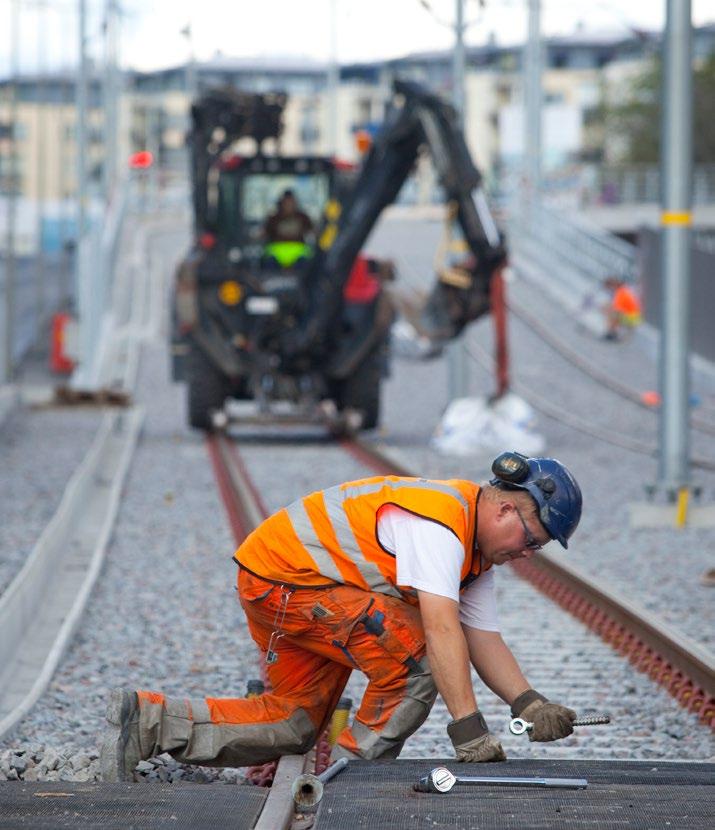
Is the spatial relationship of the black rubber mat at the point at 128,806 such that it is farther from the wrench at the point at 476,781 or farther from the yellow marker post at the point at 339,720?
the yellow marker post at the point at 339,720

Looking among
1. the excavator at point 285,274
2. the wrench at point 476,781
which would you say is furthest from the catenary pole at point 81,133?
the wrench at point 476,781

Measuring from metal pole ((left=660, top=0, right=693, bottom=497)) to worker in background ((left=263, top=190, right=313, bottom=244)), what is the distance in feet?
22.0

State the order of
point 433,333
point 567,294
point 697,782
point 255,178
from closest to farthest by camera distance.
Result: point 697,782 < point 433,333 < point 255,178 < point 567,294

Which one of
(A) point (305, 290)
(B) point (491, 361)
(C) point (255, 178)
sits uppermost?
(C) point (255, 178)

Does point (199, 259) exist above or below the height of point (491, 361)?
above

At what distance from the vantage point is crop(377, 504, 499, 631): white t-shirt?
532 cm

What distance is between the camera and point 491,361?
110 ft

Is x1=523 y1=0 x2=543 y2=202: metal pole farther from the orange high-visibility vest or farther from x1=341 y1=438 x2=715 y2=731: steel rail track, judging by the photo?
the orange high-visibility vest

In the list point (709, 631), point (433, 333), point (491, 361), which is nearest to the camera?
point (709, 631)

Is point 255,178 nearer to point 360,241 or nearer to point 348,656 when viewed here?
point 360,241

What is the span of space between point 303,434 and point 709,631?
47.2 ft

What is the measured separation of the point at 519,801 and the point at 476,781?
22 cm

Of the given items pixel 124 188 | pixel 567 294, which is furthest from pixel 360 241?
pixel 124 188

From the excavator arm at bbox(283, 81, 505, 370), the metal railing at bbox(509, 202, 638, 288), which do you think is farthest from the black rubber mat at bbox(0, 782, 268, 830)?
the metal railing at bbox(509, 202, 638, 288)
